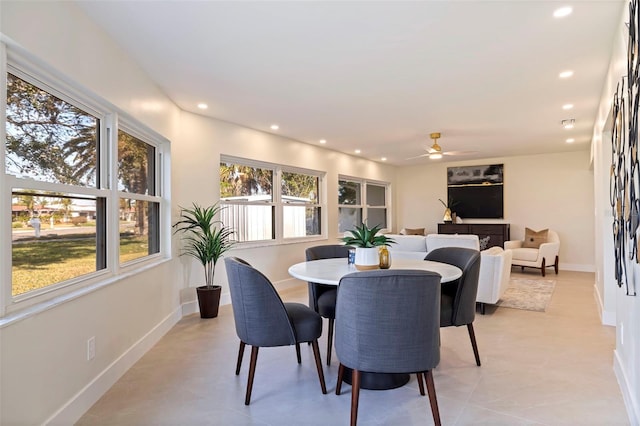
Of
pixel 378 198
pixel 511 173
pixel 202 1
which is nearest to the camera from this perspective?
pixel 202 1

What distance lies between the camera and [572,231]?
294 inches

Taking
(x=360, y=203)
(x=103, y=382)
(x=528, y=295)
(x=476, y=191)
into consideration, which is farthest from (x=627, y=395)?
(x=476, y=191)

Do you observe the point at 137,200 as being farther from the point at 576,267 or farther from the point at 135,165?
the point at 576,267

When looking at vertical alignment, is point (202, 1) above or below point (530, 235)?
above

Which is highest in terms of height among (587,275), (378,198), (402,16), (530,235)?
(402,16)

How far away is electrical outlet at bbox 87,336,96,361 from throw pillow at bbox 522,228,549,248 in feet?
24.9

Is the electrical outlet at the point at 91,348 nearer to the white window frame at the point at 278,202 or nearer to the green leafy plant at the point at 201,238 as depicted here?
the green leafy plant at the point at 201,238

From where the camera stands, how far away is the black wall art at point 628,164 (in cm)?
179

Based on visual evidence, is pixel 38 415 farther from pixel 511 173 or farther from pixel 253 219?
pixel 511 173

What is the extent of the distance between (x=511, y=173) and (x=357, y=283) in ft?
24.8

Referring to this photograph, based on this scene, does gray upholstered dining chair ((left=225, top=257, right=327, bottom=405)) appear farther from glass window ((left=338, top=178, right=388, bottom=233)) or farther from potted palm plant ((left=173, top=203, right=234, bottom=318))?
glass window ((left=338, top=178, right=388, bottom=233))

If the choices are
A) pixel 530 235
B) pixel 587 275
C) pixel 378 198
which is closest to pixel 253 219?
pixel 378 198

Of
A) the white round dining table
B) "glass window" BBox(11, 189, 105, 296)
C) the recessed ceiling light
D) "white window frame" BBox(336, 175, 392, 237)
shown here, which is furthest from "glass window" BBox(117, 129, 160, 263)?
"white window frame" BBox(336, 175, 392, 237)

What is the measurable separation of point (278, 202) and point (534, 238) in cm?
528
